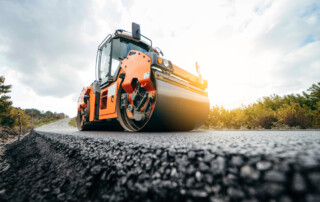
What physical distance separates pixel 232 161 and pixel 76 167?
110 centimetres

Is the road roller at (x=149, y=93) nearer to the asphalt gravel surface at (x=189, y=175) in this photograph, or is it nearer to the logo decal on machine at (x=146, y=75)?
the logo decal on machine at (x=146, y=75)

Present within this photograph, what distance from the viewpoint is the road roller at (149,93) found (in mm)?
2482

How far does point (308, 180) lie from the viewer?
343mm

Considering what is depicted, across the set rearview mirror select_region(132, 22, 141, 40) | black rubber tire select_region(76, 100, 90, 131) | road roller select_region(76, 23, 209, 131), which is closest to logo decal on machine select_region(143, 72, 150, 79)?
road roller select_region(76, 23, 209, 131)

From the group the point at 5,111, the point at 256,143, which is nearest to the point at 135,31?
the point at 256,143

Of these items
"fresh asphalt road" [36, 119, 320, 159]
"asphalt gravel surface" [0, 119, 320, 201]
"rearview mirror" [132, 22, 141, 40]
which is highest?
"rearview mirror" [132, 22, 141, 40]

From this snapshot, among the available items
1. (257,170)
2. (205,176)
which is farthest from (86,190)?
(257,170)

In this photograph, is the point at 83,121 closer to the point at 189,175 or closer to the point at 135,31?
the point at 135,31

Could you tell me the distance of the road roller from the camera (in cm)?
248

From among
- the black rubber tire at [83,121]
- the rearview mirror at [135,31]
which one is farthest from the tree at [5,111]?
the rearview mirror at [135,31]

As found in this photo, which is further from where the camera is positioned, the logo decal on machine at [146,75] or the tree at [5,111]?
the tree at [5,111]

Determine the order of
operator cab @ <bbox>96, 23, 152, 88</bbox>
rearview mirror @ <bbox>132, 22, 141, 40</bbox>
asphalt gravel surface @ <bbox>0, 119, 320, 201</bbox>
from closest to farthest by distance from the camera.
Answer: asphalt gravel surface @ <bbox>0, 119, 320, 201</bbox> → rearview mirror @ <bbox>132, 22, 141, 40</bbox> → operator cab @ <bbox>96, 23, 152, 88</bbox>

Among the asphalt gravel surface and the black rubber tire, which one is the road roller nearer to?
the black rubber tire

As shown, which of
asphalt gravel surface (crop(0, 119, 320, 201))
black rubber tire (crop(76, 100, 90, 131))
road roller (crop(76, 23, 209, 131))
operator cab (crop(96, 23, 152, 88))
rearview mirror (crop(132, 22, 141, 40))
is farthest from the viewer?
black rubber tire (crop(76, 100, 90, 131))
